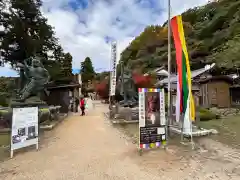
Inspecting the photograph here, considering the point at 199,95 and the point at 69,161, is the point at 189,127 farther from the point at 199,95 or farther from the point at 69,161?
the point at 199,95

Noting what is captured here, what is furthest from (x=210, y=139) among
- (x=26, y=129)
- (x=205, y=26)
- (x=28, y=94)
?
(x=205, y=26)

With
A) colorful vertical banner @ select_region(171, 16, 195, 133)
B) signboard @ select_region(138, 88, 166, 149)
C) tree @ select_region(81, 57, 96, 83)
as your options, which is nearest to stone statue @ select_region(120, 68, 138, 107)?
colorful vertical banner @ select_region(171, 16, 195, 133)

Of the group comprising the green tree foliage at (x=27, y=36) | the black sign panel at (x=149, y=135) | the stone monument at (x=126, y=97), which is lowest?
the black sign panel at (x=149, y=135)

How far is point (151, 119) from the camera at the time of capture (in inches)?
189

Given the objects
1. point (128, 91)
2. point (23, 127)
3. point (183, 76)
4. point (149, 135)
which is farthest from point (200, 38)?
point (23, 127)

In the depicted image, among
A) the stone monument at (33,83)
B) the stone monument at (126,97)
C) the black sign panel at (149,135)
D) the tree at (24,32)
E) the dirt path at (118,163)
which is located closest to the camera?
the dirt path at (118,163)

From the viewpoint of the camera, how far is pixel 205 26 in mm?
26250

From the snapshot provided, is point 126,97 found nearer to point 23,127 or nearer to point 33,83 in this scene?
point 33,83

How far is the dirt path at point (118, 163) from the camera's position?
3.44m

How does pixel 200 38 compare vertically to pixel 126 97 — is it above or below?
above

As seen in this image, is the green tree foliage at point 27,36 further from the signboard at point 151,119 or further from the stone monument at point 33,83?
the signboard at point 151,119

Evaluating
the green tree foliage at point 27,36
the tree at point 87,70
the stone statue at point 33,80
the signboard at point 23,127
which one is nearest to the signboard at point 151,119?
the signboard at point 23,127

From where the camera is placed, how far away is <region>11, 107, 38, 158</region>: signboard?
463 centimetres

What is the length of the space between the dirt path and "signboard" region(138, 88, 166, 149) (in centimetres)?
33
